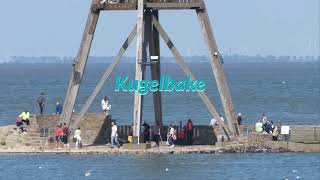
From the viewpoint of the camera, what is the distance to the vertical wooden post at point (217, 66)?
63.2m

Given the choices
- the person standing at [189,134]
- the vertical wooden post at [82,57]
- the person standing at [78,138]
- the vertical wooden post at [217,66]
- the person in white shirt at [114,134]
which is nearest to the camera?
the person in white shirt at [114,134]

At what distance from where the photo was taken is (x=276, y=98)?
440ft

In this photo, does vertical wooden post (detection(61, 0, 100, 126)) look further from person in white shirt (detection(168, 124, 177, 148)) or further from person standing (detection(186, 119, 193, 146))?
person standing (detection(186, 119, 193, 146))

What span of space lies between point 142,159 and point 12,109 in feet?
171

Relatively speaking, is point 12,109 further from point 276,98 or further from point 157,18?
point 157,18

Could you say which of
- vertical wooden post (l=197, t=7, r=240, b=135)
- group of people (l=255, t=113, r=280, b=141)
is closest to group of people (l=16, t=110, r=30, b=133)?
vertical wooden post (l=197, t=7, r=240, b=135)

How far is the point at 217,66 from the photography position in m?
63.3

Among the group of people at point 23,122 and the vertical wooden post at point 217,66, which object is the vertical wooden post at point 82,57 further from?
the vertical wooden post at point 217,66

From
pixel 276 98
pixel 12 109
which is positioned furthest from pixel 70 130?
pixel 276 98

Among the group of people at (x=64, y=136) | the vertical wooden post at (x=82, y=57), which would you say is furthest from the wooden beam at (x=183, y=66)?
the group of people at (x=64, y=136)

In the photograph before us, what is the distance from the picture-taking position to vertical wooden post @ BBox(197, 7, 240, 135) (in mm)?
63188

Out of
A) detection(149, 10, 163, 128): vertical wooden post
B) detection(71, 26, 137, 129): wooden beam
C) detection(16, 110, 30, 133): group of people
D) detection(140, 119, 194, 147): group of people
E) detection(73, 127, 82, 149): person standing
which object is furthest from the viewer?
detection(149, 10, 163, 128): vertical wooden post

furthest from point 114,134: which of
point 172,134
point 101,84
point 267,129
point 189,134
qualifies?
point 267,129

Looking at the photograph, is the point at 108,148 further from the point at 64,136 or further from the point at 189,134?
the point at 189,134
